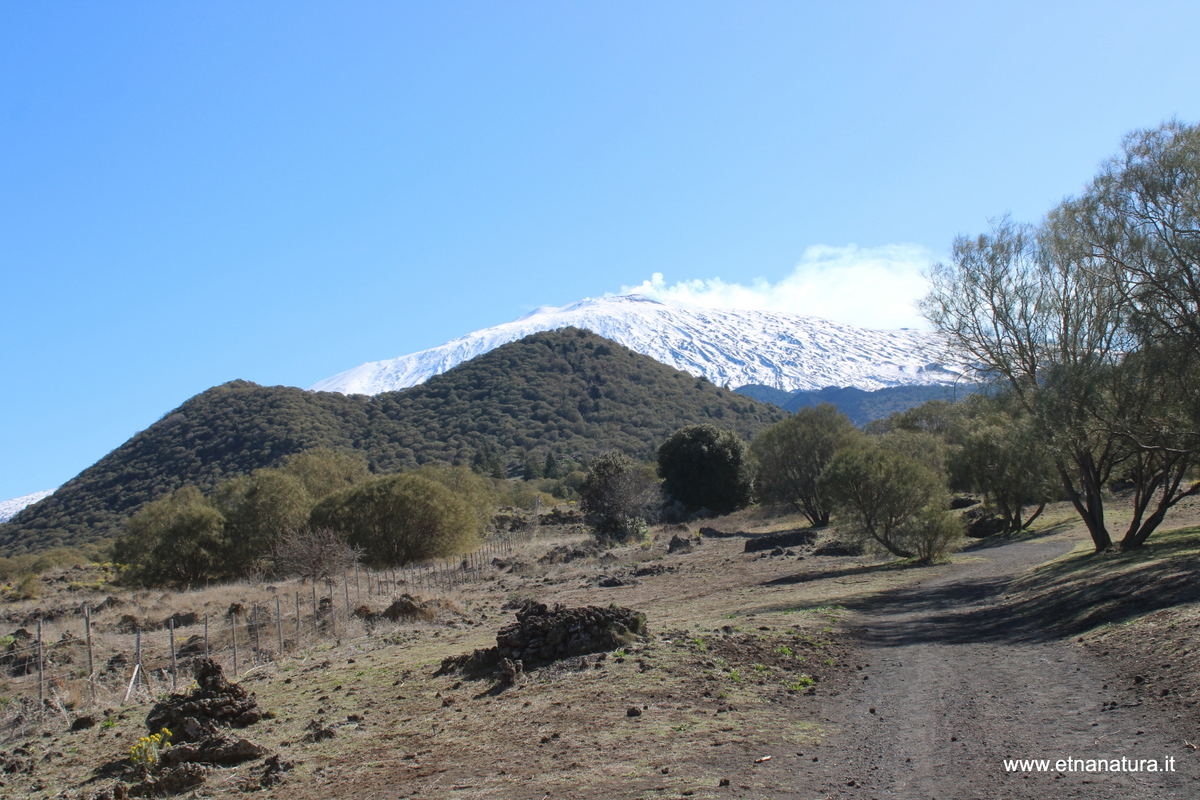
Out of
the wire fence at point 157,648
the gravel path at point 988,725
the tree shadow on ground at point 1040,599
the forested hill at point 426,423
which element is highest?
the forested hill at point 426,423

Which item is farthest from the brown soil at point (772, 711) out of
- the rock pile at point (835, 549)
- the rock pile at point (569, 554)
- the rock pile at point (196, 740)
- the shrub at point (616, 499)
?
the shrub at point (616, 499)

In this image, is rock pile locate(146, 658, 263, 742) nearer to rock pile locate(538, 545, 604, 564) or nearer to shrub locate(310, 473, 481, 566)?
rock pile locate(538, 545, 604, 564)

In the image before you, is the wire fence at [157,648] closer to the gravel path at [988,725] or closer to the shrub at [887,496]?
the gravel path at [988,725]

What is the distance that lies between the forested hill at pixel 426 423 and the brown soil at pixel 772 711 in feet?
278

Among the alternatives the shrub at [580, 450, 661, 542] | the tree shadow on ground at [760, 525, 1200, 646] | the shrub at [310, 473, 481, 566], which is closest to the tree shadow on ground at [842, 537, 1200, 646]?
the tree shadow on ground at [760, 525, 1200, 646]

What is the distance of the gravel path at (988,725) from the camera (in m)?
5.33

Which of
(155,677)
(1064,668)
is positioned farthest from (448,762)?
(155,677)

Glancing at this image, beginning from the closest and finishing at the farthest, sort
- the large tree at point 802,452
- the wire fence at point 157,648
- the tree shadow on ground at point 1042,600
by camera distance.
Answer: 1. the tree shadow on ground at point 1042,600
2. the wire fence at point 157,648
3. the large tree at point 802,452

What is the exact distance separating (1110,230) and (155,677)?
2040 cm

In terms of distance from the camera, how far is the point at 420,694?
399 inches

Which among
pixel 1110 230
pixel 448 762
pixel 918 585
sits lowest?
pixel 918 585

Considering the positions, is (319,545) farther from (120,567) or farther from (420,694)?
(120,567)

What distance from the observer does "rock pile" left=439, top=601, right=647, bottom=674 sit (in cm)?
1091

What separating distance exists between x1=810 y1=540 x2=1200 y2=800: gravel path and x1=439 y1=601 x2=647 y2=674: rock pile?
3.47 meters
